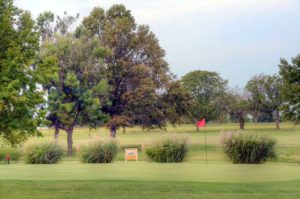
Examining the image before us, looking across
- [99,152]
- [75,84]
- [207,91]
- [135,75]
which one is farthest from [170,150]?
[207,91]

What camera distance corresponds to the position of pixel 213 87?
10738cm

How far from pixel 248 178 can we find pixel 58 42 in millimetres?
33652

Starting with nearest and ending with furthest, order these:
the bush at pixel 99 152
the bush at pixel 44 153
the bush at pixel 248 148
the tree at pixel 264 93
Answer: the bush at pixel 248 148
the bush at pixel 99 152
the bush at pixel 44 153
the tree at pixel 264 93

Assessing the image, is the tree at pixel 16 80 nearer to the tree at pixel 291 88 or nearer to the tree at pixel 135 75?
the tree at pixel 291 88

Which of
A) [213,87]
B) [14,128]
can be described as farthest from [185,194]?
[213,87]

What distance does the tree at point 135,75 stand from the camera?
52.2 m

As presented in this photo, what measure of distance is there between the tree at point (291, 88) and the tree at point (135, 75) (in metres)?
18.2

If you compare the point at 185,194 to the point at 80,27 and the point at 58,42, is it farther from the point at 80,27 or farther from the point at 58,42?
the point at 80,27

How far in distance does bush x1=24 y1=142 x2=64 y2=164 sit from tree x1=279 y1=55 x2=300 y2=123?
14897mm

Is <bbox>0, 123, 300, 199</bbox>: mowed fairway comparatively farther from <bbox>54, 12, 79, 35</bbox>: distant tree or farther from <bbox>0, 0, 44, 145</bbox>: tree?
<bbox>54, 12, 79, 35</bbox>: distant tree

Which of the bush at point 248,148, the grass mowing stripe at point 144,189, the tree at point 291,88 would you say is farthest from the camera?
the tree at point 291,88

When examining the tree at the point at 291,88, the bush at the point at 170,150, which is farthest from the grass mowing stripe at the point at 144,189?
the tree at the point at 291,88

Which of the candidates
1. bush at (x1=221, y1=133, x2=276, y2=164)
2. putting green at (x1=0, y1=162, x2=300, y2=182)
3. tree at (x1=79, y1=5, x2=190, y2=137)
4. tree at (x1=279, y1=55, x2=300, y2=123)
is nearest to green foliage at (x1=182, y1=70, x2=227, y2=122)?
tree at (x1=79, y1=5, x2=190, y2=137)

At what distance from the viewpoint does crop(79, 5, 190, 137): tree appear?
52188mm
